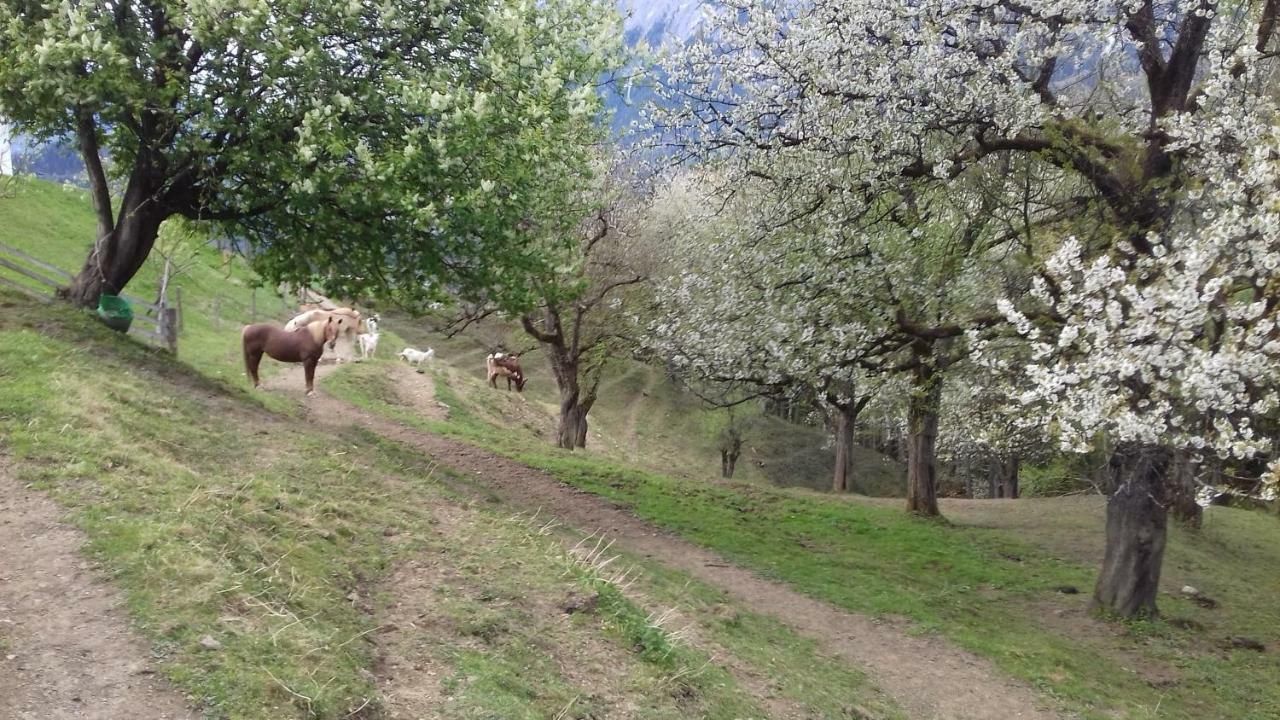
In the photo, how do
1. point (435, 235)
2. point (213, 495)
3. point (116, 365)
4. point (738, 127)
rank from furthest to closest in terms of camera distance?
1. point (738, 127)
2. point (435, 235)
3. point (116, 365)
4. point (213, 495)

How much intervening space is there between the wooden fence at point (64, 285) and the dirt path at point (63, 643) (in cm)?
1457

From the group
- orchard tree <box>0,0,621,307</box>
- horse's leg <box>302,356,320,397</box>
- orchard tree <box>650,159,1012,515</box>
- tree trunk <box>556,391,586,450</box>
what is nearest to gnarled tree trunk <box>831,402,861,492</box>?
tree trunk <box>556,391,586,450</box>

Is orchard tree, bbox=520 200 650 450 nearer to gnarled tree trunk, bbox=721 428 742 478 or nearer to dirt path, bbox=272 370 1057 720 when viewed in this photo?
dirt path, bbox=272 370 1057 720

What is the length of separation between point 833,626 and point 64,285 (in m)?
19.8

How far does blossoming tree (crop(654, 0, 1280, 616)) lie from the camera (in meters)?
8.81

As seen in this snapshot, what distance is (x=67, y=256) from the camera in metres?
34.9

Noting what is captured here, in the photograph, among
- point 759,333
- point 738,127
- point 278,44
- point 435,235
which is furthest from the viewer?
point 759,333

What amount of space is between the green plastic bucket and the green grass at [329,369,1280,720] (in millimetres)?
8028

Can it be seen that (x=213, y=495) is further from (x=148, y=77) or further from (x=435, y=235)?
(x=148, y=77)

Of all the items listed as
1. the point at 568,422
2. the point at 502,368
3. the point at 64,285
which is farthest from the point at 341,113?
the point at 502,368

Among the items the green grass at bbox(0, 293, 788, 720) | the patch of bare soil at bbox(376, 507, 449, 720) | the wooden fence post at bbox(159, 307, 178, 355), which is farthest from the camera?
the wooden fence post at bbox(159, 307, 178, 355)

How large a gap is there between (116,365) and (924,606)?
38.8ft

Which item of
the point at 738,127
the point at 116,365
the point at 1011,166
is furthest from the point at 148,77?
the point at 1011,166

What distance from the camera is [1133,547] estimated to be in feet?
40.7
